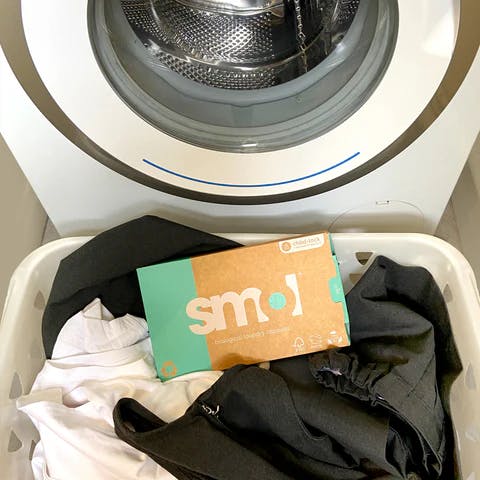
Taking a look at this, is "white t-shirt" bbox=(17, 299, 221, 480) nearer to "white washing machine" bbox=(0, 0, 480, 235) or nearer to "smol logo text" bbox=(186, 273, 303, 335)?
"smol logo text" bbox=(186, 273, 303, 335)

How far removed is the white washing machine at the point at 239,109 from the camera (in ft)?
2.38

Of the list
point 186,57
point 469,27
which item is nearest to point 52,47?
point 186,57

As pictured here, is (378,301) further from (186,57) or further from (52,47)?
(52,47)

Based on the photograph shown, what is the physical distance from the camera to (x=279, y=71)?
2.80 ft

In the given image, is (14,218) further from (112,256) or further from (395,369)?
(395,369)

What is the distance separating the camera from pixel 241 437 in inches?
31.0

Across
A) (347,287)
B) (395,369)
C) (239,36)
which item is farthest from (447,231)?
(239,36)

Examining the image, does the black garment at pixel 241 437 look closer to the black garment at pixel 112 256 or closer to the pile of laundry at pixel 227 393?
the pile of laundry at pixel 227 393

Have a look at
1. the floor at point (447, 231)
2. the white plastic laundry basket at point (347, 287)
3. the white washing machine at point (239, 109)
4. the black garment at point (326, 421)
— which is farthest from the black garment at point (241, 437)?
the floor at point (447, 231)

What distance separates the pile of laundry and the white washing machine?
0.28ft

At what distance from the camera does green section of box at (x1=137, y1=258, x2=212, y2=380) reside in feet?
2.81

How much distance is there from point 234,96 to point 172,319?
0.99 ft

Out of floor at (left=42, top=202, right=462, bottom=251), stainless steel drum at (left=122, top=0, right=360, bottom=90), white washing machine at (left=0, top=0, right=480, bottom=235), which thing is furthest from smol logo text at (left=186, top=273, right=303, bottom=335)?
floor at (left=42, top=202, right=462, bottom=251)

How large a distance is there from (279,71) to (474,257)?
18.7 inches
